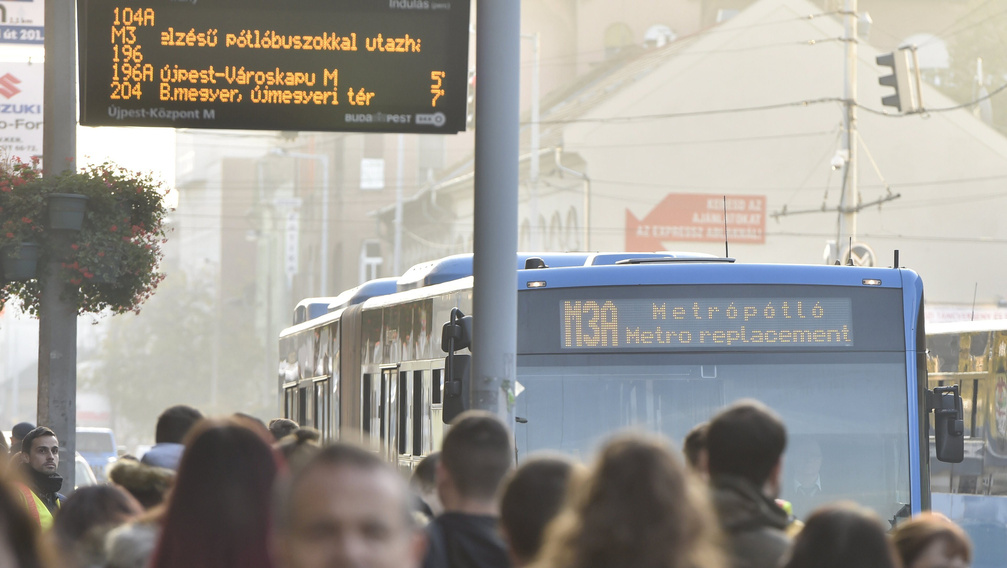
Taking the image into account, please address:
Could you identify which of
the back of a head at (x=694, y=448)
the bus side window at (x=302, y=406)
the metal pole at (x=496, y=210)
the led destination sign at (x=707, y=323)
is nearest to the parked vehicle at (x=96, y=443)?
the bus side window at (x=302, y=406)

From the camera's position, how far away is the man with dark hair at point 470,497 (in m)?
4.55

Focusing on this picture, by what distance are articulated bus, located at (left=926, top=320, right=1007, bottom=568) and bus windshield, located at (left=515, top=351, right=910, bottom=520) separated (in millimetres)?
8426

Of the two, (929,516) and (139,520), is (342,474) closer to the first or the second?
(139,520)

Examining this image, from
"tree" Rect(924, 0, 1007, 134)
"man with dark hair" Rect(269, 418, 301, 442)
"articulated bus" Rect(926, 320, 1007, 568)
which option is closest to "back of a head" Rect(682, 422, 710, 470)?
"man with dark hair" Rect(269, 418, 301, 442)

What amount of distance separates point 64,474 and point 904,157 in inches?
1594

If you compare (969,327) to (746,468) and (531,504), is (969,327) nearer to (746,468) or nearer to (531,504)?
(746,468)

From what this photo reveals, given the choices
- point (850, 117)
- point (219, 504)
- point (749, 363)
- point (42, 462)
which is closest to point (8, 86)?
point (42, 462)

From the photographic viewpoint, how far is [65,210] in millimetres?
11367

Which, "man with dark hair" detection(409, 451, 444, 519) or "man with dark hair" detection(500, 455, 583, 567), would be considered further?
"man with dark hair" detection(409, 451, 444, 519)

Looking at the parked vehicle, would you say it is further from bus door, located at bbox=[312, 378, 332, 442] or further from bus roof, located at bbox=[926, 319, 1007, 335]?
bus roof, located at bbox=[926, 319, 1007, 335]

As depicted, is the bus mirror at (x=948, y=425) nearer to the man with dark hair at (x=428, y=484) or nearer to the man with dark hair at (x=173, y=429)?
the man with dark hair at (x=428, y=484)

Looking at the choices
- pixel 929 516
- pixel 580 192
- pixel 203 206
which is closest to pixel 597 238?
pixel 580 192

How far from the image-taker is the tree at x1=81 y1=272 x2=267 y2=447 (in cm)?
8194

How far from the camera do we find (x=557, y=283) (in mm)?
10461
